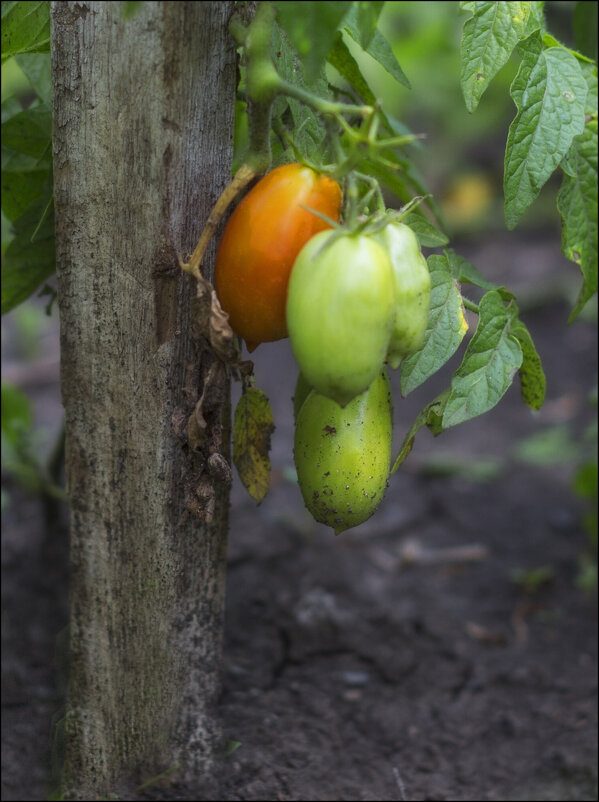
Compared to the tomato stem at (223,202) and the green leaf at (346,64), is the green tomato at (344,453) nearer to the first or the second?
the tomato stem at (223,202)

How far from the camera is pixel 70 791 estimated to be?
1.13 meters

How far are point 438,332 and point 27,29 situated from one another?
0.61 m

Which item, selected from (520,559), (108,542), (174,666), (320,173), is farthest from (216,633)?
(520,559)

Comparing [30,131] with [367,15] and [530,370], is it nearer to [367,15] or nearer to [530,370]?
[367,15]

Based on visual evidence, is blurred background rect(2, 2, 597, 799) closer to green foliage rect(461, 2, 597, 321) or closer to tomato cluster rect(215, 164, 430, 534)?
tomato cluster rect(215, 164, 430, 534)

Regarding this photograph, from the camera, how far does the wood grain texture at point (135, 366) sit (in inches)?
33.6

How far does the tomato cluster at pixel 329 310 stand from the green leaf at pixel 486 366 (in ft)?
0.27

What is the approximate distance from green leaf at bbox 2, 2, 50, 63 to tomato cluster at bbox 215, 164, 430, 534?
37 cm

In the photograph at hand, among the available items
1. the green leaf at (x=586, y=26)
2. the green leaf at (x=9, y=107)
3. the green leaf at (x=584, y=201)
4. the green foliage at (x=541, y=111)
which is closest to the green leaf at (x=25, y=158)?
the green leaf at (x=9, y=107)

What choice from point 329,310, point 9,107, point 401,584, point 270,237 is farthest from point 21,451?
point 329,310

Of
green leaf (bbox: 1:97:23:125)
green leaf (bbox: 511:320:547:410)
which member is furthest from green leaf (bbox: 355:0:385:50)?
green leaf (bbox: 1:97:23:125)

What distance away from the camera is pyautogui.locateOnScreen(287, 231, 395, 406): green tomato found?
687 mm

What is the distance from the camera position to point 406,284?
2.49 feet

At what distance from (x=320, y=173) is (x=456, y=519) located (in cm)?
153
